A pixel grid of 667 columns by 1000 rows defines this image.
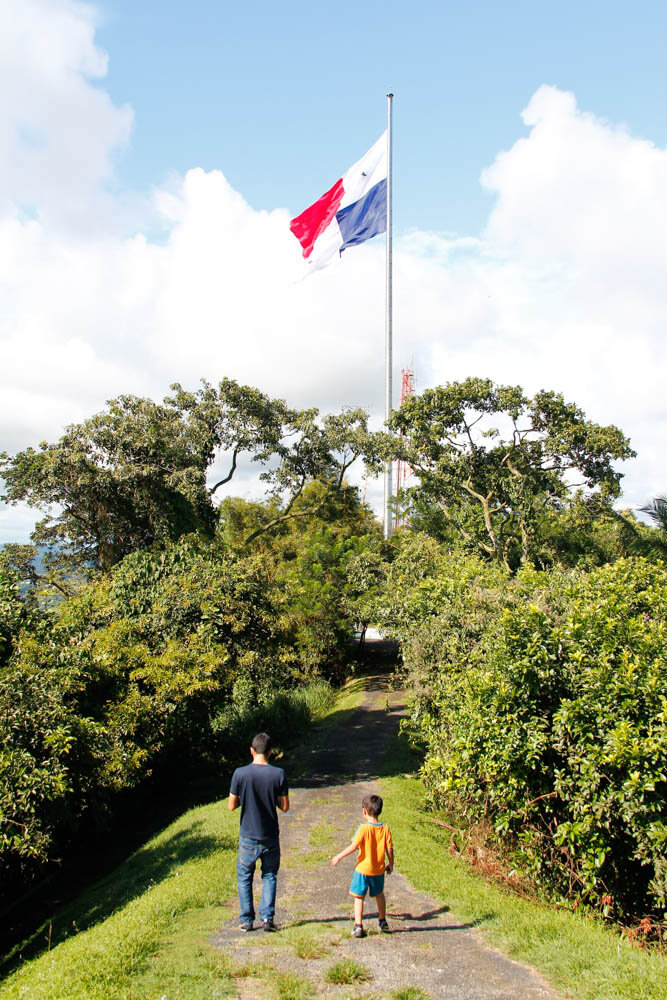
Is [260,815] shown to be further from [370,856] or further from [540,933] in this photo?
[540,933]

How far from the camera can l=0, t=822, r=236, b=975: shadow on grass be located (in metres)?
7.91

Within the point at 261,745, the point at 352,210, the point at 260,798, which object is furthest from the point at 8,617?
the point at 352,210

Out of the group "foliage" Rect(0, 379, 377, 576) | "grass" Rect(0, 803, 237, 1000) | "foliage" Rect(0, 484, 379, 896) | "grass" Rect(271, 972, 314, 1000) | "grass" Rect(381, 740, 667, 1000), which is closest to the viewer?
"grass" Rect(271, 972, 314, 1000)

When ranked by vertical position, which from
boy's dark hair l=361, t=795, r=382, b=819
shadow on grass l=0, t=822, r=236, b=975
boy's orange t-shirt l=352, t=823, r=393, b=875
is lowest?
shadow on grass l=0, t=822, r=236, b=975

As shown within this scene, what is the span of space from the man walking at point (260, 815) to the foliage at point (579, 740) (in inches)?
103

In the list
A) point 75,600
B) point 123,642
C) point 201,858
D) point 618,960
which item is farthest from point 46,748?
point 618,960

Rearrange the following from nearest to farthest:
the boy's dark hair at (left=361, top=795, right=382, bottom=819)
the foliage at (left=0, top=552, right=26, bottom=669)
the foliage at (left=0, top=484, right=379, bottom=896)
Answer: the boy's dark hair at (left=361, top=795, right=382, bottom=819) → the foliage at (left=0, top=484, right=379, bottom=896) → the foliage at (left=0, top=552, right=26, bottom=669)

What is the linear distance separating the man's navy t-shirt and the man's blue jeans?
9cm

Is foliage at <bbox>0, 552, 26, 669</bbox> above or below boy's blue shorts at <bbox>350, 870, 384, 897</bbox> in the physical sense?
above

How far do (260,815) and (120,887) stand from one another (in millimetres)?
4469

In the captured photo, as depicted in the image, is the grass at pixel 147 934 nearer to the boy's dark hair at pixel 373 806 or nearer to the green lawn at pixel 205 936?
the green lawn at pixel 205 936

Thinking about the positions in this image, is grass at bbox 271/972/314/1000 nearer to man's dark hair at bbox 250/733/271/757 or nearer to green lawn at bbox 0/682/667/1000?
green lawn at bbox 0/682/667/1000

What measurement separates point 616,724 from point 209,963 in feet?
14.1

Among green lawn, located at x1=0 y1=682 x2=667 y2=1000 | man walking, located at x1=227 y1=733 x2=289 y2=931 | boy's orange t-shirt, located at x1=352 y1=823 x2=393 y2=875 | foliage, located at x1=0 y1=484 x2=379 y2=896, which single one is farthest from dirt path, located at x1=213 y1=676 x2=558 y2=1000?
foliage, located at x1=0 y1=484 x2=379 y2=896
